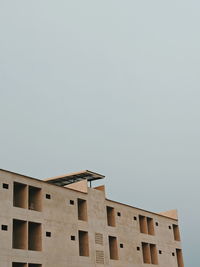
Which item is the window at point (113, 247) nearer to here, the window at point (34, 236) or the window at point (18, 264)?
the window at point (34, 236)

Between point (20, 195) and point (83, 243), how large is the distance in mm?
8947

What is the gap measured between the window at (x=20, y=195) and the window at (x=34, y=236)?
82.2 inches

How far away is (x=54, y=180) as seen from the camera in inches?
1881

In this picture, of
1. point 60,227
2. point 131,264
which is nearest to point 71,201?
point 60,227

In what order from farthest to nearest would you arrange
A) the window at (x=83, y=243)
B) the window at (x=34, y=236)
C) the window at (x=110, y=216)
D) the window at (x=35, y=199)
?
1. the window at (x=110, y=216)
2. the window at (x=83, y=243)
3. the window at (x=35, y=199)
4. the window at (x=34, y=236)

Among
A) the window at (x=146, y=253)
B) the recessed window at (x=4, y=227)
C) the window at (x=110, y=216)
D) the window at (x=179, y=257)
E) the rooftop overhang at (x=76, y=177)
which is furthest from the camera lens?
the window at (x=179, y=257)

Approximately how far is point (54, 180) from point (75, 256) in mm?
9671

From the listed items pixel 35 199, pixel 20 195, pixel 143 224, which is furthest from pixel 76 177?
pixel 143 224

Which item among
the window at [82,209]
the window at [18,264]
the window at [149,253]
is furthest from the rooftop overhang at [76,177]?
the window at [18,264]

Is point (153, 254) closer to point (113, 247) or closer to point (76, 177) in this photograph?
point (113, 247)

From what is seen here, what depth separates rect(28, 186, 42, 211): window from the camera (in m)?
39.9

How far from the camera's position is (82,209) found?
44531 millimetres

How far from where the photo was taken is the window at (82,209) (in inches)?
1739

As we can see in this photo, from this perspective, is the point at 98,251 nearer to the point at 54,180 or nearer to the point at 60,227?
the point at 60,227
